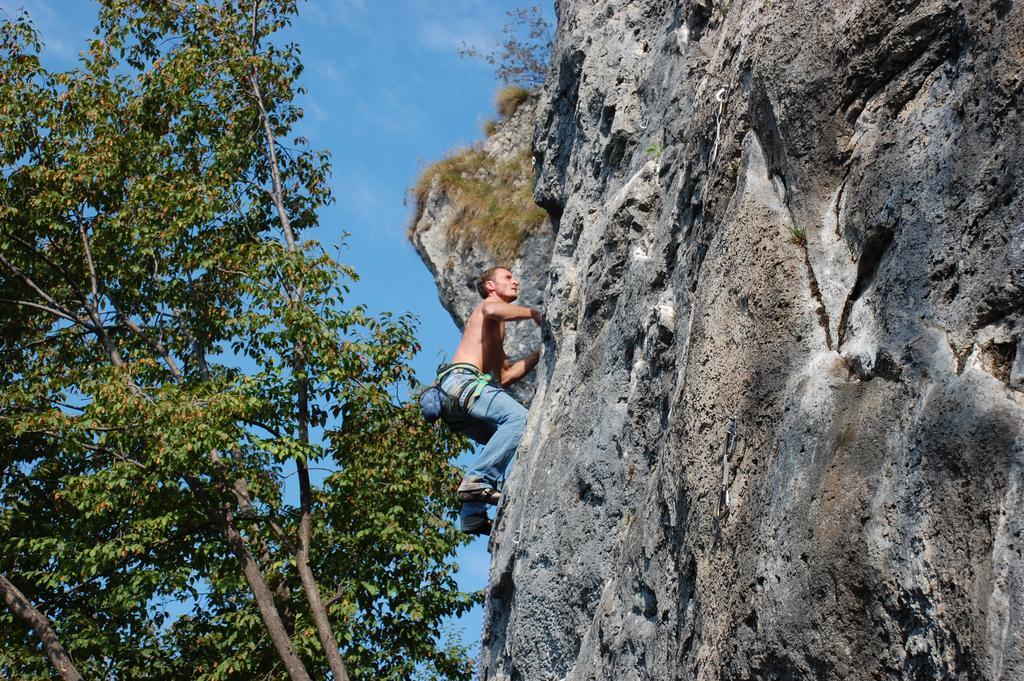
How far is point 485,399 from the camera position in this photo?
10.2 metres

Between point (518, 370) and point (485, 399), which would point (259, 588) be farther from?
point (485, 399)

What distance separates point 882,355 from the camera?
506 cm

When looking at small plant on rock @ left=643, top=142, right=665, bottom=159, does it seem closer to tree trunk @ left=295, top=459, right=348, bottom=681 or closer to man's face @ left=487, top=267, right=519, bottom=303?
man's face @ left=487, top=267, right=519, bottom=303

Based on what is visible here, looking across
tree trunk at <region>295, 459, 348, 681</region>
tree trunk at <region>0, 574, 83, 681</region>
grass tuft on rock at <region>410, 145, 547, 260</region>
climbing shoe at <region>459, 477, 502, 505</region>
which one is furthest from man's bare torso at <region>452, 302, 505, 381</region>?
grass tuft on rock at <region>410, 145, 547, 260</region>

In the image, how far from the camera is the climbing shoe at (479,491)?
10.0 meters

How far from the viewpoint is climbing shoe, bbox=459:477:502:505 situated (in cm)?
1000

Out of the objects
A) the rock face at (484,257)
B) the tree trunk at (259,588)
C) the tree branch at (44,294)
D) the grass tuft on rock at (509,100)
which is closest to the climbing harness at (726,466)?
the tree trunk at (259,588)

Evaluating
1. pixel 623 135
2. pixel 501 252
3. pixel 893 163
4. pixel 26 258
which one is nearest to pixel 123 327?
pixel 26 258

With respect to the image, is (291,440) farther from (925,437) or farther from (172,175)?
(925,437)

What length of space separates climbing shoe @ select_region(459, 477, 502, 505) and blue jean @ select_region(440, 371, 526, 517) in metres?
0.05

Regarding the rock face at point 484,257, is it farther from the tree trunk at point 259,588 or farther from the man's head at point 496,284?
the man's head at point 496,284

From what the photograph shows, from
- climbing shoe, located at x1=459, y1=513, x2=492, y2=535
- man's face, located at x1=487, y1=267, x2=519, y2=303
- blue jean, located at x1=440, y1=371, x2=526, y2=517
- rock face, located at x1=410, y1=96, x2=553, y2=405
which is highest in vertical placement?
rock face, located at x1=410, y1=96, x2=553, y2=405

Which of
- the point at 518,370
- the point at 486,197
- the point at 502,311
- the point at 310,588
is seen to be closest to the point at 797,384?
the point at 502,311

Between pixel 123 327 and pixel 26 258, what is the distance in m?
1.66
